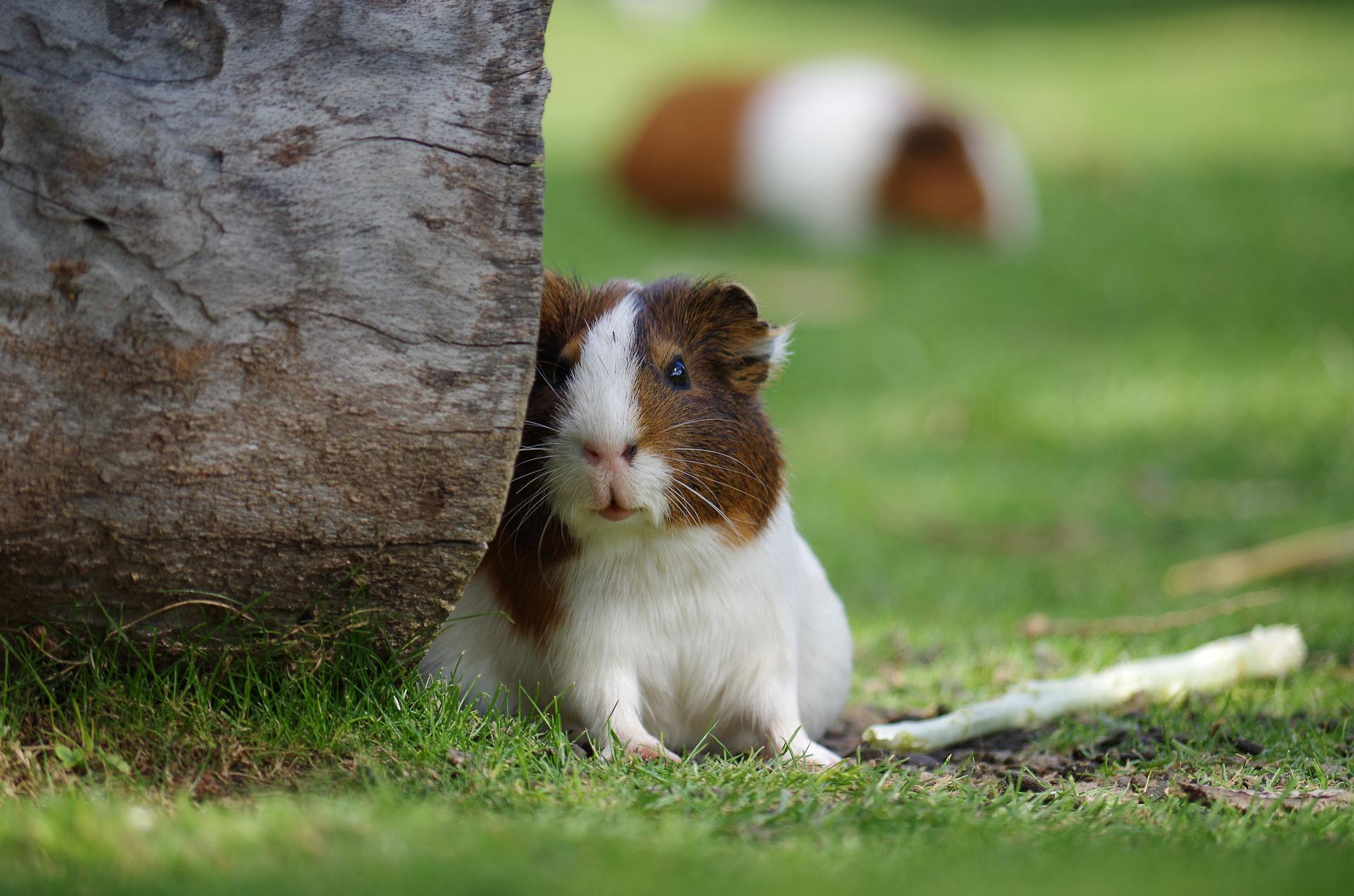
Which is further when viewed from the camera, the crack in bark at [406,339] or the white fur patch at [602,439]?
the white fur patch at [602,439]

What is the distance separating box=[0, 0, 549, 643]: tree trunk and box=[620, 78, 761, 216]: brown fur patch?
9.92 meters

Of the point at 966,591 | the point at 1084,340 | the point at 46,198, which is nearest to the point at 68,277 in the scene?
the point at 46,198

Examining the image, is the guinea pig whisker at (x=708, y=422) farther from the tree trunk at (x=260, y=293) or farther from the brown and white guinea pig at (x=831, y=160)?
the brown and white guinea pig at (x=831, y=160)

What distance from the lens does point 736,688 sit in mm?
3865

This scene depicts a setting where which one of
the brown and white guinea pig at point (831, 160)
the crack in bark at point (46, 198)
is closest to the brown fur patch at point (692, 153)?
the brown and white guinea pig at point (831, 160)

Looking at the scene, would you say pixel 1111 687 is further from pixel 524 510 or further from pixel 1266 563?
pixel 1266 563

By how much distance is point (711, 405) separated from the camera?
370 cm

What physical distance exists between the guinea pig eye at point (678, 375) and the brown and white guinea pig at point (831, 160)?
30.0 ft

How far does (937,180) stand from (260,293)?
32.5 feet

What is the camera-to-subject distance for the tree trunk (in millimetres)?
3125

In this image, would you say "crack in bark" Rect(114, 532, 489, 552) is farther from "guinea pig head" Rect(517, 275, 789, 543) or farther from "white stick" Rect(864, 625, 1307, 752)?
"white stick" Rect(864, 625, 1307, 752)

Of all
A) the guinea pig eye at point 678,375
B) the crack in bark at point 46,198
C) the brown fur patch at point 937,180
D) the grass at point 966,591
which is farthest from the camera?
the brown fur patch at point 937,180

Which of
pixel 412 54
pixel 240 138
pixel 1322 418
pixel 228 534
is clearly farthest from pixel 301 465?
pixel 1322 418

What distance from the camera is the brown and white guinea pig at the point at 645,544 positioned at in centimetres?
352
